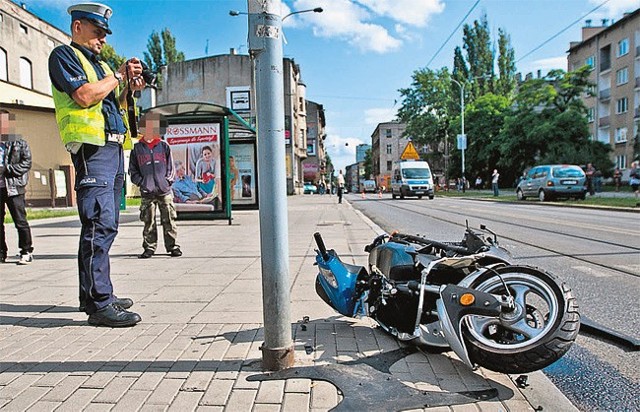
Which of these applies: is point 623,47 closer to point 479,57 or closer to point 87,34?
point 479,57

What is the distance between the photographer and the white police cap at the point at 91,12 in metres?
3.77

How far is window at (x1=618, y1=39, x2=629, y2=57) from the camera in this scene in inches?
1878

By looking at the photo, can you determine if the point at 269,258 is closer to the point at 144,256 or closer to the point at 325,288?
the point at 325,288

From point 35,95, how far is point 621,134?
51.6 meters

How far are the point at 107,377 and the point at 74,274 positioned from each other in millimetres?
3640

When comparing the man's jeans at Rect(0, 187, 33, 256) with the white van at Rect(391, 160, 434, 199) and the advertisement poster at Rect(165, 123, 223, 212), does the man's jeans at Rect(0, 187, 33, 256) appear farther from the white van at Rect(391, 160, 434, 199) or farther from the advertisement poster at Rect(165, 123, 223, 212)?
the white van at Rect(391, 160, 434, 199)

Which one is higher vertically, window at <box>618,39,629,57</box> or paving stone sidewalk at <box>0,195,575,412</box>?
window at <box>618,39,629,57</box>

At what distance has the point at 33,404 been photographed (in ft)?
8.15

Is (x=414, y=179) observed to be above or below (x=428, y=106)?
below

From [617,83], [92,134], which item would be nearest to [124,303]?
[92,134]

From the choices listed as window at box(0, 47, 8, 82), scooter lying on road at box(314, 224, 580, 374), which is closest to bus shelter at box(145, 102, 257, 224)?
scooter lying on road at box(314, 224, 580, 374)

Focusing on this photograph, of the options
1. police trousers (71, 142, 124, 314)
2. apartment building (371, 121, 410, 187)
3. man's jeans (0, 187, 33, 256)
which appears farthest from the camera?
apartment building (371, 121, 410, 187)

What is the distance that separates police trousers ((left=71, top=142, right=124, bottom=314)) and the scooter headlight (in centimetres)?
173

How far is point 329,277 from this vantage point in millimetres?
3707
